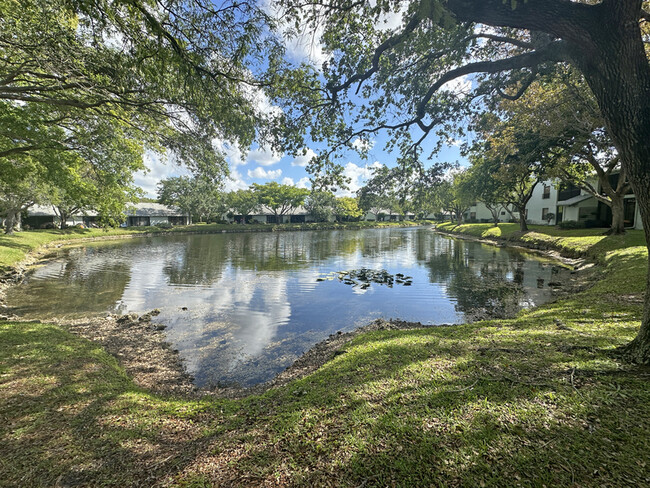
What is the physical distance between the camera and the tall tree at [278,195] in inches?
2403

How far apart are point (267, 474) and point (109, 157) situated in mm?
14478

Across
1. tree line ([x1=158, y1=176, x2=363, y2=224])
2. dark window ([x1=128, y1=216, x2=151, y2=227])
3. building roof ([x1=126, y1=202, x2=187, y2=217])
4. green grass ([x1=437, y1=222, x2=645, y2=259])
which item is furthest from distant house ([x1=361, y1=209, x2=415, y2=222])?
dark window ([x1=128, y1=216, x2=151, y2=227])

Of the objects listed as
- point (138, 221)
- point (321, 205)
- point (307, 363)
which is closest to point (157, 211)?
point (138, 221)

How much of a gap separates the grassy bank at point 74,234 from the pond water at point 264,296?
2.22m

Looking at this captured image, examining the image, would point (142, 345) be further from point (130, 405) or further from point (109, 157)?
point (109, 157)

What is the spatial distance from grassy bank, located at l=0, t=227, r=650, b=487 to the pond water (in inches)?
99.9

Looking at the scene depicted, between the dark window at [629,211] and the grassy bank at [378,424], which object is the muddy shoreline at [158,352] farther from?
the dark window at [629,211]

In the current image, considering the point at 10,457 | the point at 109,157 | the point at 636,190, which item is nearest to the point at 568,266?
the point at 636,190

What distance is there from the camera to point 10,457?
9.05 ft

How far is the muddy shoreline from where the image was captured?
17.8ft

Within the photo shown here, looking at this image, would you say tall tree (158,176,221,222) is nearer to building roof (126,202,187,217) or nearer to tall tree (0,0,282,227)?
building roof (126,202,187,217)

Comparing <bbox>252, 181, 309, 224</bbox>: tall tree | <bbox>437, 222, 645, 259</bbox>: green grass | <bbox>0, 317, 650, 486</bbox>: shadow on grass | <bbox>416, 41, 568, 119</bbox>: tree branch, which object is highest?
<bbox>252, 181, 309, 224</bbox>: tall tree

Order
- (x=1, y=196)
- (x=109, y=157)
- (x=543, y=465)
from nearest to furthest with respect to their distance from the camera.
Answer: (x=543, y=465) → (x=109, y=157) → (x=1, y=196)

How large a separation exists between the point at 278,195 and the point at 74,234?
1367 inches
